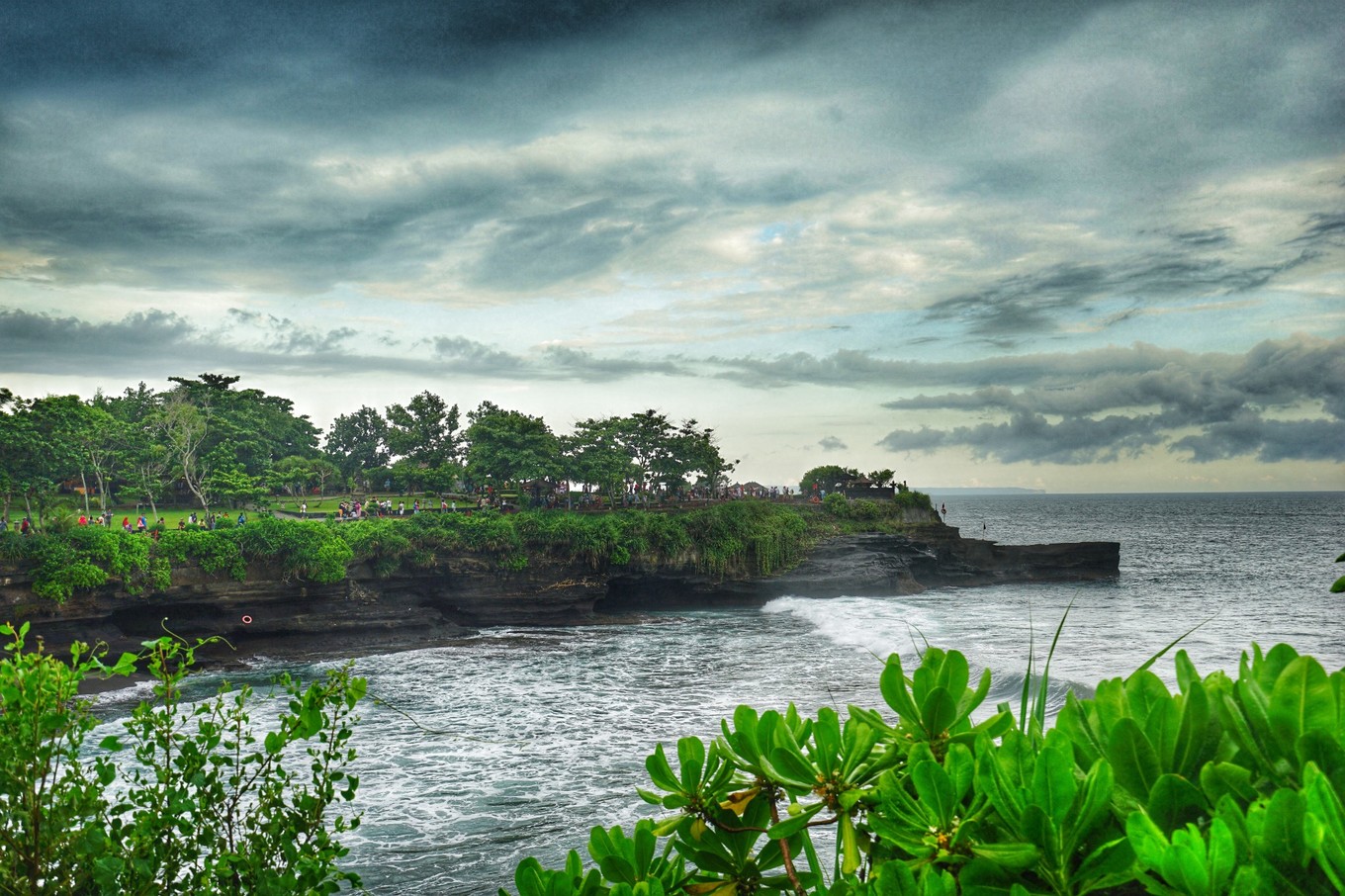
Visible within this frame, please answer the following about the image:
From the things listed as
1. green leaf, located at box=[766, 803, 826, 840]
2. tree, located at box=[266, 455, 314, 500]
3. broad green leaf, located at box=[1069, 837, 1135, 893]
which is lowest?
green leaf, located at box=[766, 803, 826, 840]

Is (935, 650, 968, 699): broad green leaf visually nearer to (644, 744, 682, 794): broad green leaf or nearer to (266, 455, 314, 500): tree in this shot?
(644, 744, 682, 794): broad green leaf

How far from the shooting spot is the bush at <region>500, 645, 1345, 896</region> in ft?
2.84

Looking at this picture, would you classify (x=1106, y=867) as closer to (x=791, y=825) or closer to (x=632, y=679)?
(x=791, y=825)

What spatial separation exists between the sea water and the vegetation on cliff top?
2948 millimetres

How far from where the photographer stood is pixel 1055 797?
3.35 ft

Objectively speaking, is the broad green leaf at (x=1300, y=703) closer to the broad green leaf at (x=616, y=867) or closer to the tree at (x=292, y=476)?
the broad green leaf at (x=616, y=867)

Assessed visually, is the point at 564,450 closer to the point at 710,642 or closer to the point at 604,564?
the point at 604,564

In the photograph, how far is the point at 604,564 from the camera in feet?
108

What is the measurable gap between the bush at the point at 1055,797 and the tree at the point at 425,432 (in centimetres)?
4626

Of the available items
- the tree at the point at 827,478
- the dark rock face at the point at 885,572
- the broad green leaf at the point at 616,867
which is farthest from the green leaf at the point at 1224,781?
the tree at the point at 827,478

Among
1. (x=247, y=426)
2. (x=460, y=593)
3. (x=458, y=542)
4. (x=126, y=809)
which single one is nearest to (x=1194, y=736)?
(x=126, y=809)

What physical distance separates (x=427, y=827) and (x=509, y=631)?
58.9ft

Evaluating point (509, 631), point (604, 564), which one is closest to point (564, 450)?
point (604, 564)

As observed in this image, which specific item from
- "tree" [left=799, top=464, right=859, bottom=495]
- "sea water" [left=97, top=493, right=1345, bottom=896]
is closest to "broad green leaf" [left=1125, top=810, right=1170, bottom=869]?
"sea water" [left=97, top=493, right=1345, bottom=896]
